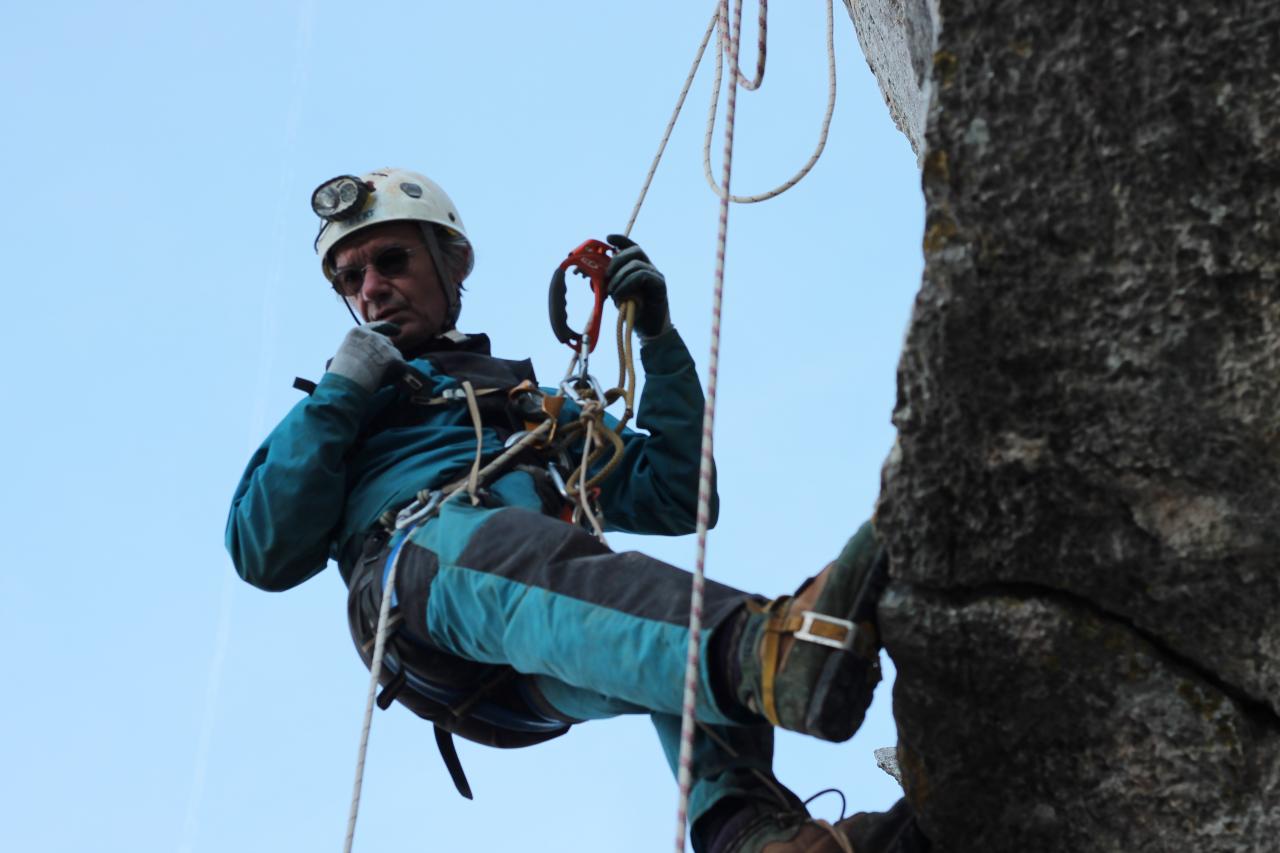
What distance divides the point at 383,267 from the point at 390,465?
1.08 m

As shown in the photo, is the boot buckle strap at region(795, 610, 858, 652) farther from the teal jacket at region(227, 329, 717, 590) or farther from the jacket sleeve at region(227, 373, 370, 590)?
the jacket sleeve at region(227, 373, 370, 590)

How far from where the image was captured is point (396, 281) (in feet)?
16.0

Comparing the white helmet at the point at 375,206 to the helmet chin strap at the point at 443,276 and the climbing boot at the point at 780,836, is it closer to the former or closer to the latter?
the helmet chin strap at the point at 443,276

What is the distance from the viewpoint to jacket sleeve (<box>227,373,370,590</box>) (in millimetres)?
3840

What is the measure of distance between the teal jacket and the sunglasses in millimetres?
510

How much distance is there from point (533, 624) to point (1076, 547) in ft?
3.51

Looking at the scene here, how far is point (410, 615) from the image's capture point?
3.57 meters

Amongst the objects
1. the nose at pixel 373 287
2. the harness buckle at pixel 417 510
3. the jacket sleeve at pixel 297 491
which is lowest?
the harness buckle at pixel 417 510

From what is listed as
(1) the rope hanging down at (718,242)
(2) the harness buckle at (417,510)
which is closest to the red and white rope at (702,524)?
(1) the rope hanging down at (718,242)

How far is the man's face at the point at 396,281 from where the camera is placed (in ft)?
15.7

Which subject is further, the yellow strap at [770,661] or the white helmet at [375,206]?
the white helmet at [375,206]

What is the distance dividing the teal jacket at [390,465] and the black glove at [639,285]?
73 mm

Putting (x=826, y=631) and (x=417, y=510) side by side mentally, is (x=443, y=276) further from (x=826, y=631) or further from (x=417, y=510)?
(x=826, y=631)

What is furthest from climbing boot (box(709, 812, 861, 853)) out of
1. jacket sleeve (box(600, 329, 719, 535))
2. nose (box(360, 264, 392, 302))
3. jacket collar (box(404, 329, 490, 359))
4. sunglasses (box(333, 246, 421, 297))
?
sunglasses (box(333, 246, 421, 297))
